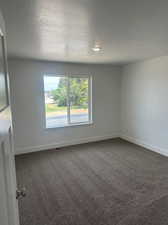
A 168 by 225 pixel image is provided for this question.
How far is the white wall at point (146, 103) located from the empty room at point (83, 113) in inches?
1.0

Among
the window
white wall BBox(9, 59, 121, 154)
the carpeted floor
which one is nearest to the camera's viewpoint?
the carpeted floor

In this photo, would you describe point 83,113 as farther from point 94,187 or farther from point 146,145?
point 94,187

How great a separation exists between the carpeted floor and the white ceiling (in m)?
2.40

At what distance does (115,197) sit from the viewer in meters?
2.33

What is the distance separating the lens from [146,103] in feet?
13.9

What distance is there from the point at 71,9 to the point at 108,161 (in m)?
3.10

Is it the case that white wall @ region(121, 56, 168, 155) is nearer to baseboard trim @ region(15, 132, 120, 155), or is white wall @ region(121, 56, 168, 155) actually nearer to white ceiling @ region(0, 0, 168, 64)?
baseboard trim @ region(15, 132, 120, 155)

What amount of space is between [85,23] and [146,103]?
3.09 meters

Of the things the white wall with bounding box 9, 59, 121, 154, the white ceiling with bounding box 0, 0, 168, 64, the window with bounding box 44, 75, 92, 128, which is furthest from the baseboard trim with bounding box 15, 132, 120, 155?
the white ceiling with bounding box 0, 0, 168, 64

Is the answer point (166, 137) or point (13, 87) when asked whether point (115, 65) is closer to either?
point (166, 137)

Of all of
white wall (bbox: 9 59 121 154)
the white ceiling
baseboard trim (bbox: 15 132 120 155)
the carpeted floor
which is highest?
the white ceiling

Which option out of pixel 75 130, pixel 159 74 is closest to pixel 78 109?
pixel 75 130

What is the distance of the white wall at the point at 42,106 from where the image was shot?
389cm

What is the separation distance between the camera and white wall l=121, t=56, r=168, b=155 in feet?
12.3
